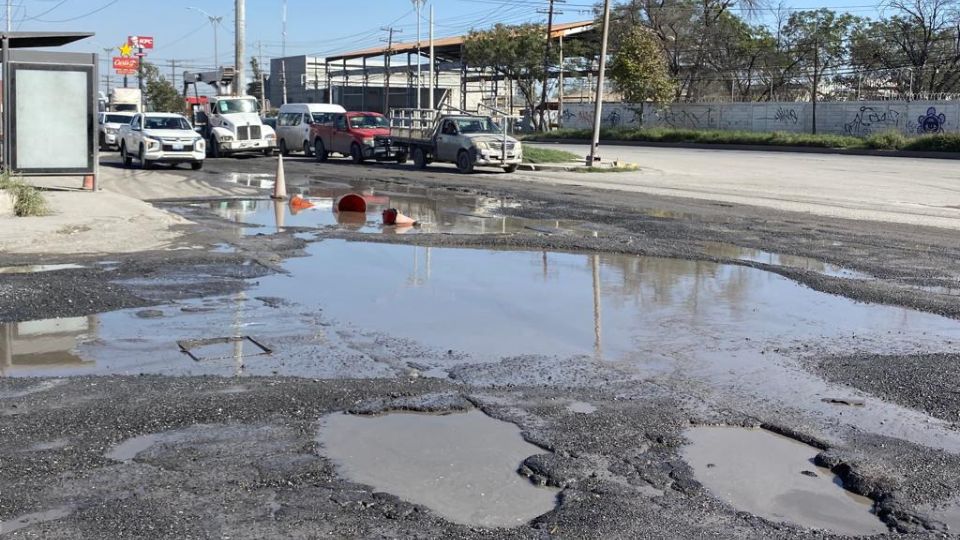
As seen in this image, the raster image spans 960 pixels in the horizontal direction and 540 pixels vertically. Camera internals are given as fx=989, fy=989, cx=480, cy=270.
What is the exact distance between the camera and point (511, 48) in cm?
7306

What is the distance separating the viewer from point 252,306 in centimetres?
970

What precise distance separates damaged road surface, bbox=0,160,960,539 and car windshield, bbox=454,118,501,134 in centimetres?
1801

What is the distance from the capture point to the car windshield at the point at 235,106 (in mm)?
38938

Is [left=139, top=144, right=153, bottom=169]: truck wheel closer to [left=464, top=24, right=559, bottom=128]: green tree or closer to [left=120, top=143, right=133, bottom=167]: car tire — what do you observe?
[left=120, top=143, right=133, bottom=167]: car tire

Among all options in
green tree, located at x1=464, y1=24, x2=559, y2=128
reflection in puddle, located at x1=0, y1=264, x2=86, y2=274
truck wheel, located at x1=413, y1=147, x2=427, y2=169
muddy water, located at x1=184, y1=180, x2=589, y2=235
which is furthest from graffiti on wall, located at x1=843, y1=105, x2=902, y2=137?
reflection in puddle, located at x1=0, y1=264, x2=86, y2=274

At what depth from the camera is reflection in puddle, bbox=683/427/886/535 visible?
4895 mm

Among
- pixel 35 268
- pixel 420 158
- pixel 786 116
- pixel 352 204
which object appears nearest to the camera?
pixel 35 268

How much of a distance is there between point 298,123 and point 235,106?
2.71 metres

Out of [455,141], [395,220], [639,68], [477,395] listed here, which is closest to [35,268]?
[395,220]

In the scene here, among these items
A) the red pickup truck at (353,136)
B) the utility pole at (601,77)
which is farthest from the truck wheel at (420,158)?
the utility pole at (601,77)

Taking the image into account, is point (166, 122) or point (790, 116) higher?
point (790, 116)

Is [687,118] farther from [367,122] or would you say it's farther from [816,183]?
[816,183]

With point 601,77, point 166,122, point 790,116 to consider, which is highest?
point 601,77

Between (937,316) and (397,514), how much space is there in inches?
279
